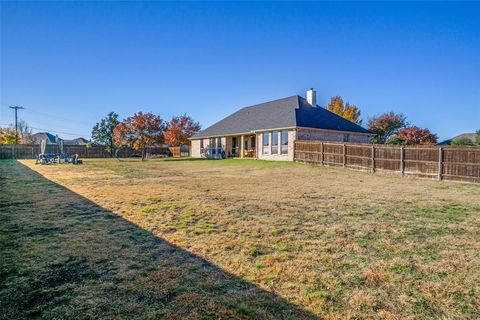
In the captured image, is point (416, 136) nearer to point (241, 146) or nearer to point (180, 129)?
point (241, 146)

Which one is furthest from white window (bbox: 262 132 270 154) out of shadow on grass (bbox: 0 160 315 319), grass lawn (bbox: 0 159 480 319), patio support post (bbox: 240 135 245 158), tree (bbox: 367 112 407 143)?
shadow on grass (bbox: 0 160 315 319)

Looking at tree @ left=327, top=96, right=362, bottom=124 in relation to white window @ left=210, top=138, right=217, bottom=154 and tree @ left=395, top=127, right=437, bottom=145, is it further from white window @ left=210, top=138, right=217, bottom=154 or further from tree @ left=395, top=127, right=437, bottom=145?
white window @ left=210, top=138, right=217, bottom=154

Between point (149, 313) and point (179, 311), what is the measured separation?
0.24m

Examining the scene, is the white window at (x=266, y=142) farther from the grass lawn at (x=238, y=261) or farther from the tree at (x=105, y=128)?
the tree at (x=105, y=128)

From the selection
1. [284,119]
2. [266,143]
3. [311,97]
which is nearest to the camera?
[284,119]

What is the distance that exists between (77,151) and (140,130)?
16.0 m

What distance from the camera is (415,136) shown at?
31.0 m

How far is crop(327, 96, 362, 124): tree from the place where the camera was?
1704 inches

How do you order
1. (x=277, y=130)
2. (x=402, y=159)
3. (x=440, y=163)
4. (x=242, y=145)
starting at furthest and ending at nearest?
(x=242, y=145)
(x=277, y=130)
(x=402, y=159)
(x=440, y=163)

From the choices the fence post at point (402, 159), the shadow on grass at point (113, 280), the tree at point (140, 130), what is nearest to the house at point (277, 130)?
the tree at point (140, 130)

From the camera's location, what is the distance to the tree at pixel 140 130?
97.6 feet

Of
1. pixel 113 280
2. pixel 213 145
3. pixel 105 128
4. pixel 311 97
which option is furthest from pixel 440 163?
pixel 105 128

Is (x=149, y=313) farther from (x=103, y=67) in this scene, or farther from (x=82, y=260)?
(x=103, y=67)

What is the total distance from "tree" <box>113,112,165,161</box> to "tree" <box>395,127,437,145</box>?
2701 cm
